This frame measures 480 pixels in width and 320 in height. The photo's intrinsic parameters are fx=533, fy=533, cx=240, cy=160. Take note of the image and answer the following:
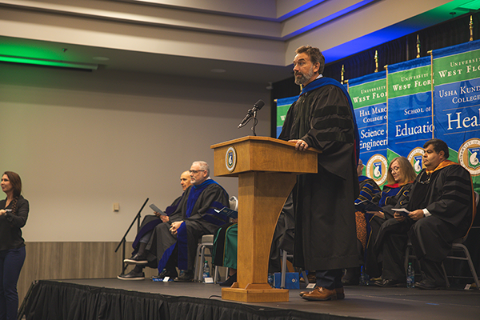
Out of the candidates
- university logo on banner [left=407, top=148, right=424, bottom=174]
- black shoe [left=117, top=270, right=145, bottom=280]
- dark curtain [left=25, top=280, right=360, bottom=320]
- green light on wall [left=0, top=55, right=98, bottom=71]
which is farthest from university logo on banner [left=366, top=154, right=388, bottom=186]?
green light on wall [left=0, top=55, right=98, bottom=71]

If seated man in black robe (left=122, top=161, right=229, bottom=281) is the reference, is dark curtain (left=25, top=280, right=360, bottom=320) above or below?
below

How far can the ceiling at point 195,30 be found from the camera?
22.8 feet

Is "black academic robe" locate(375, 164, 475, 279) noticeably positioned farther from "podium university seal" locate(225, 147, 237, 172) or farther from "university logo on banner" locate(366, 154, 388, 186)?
"podium university seal" locate(225, 147, 237, 172)

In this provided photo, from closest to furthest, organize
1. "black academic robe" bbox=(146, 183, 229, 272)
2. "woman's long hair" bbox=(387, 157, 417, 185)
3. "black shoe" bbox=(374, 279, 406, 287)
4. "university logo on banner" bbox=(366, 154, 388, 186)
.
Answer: "black shoe" bbox=(374, 279, 406, 287) → "woman's long hair" bbox=(387, 157, 417, 185) → "black academic robe" bbox=(146, 183, 229, 272) → "university logo on banner" bbox=(366, 154, 388, 186)

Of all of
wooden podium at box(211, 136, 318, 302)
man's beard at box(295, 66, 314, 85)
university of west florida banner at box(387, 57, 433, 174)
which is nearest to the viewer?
wooden podium at box(211, 136, 318, 302)

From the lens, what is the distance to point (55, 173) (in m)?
8.29

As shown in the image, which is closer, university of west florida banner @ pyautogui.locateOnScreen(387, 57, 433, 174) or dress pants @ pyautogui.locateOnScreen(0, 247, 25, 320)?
dress pants @ pyautogui.locateOnScreen(0, 247, 25, 320)

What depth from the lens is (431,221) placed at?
15.4 feet

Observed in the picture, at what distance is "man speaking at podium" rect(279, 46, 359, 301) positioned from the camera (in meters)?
2.95

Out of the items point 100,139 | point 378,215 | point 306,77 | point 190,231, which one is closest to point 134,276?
point 190,231

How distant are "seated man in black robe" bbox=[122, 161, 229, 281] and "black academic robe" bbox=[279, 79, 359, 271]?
9.78ft

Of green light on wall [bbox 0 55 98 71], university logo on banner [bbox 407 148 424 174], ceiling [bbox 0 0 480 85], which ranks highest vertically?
ceiling [bbox 0 0 480 85]

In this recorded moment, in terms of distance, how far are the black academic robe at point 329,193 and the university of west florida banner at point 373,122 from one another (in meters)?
3.63

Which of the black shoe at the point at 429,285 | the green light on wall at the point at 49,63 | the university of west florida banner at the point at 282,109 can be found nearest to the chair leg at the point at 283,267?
the black shoe at the point at 429,285
